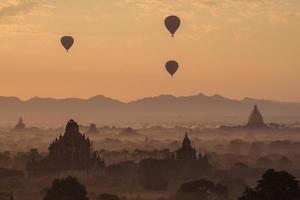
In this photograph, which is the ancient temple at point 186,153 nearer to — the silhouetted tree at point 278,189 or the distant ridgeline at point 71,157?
the distant ridgeline at point 71,157

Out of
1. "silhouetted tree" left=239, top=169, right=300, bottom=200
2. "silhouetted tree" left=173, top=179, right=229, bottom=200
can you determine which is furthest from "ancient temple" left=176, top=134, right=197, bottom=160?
"silhouetted tree" left=239, top=169, right=300, bottom=200

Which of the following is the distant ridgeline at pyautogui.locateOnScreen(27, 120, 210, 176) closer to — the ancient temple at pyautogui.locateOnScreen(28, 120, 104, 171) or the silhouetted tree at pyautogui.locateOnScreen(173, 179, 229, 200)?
the ancient temple at pyautogui.locateOnScreen(28, 120, 104, 171)

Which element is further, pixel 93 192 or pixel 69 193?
pixel 93 192

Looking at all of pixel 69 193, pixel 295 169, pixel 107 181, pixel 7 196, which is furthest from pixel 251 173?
pixel 69 193

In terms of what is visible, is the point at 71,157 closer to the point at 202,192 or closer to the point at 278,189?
the point at 202,192

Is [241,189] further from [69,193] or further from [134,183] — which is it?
[69,193]

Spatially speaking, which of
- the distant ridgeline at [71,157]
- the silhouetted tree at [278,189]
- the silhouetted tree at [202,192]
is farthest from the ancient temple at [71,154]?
the silhouetted tree at [278,189]
